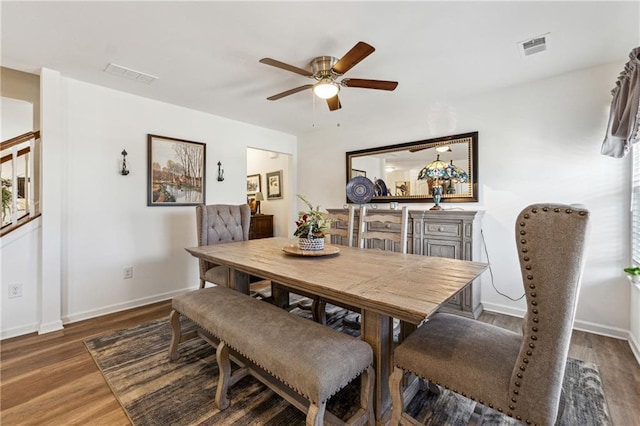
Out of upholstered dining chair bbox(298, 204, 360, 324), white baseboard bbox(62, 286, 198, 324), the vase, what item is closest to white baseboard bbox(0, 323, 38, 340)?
white baseboard bbox(62, 286, 198, 324)

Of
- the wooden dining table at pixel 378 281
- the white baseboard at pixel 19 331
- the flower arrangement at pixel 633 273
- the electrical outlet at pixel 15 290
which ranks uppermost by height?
the wooden dining table at pixel 378 281

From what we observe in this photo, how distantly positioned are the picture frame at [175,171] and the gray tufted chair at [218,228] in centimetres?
75

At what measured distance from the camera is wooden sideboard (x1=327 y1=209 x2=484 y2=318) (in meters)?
2.71

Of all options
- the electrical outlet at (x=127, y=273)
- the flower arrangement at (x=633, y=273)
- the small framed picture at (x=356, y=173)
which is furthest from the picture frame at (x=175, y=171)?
the flower arrangement at (x=633, y=273)

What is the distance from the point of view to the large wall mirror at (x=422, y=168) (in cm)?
312

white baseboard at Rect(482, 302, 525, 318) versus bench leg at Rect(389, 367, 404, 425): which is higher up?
bench leg at Rect(389, 367, 404, 425)

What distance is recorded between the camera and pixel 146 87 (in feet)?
9.37

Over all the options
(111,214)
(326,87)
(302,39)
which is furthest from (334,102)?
(111,214)

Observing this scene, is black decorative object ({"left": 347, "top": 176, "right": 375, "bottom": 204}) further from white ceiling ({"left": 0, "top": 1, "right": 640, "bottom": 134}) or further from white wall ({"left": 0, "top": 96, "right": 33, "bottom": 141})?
white wall ({"left": 0, "top": 96, "right": 33, "bottom": 141})

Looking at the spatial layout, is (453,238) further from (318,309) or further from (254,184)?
(254,184)

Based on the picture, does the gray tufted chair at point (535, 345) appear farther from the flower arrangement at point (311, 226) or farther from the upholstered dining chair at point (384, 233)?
the flower arrangement at point (311, 226)

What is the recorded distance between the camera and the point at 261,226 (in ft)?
17.2

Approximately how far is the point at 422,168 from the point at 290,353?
2909mm

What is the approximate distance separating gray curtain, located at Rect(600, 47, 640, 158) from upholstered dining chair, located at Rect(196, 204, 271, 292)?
325 centimetres
